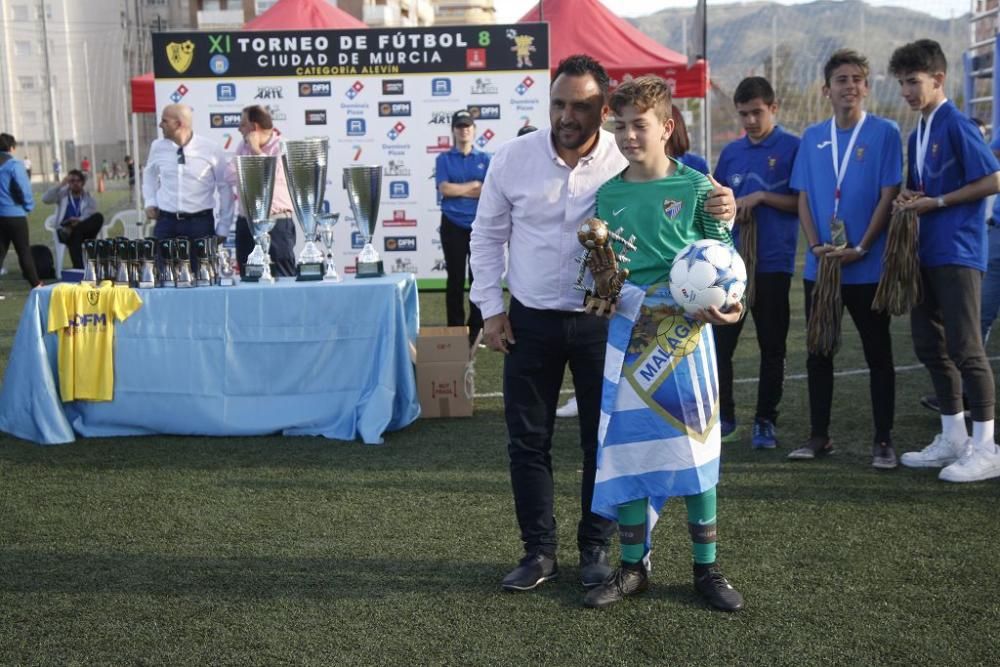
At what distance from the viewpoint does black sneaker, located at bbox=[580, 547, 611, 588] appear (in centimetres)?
396

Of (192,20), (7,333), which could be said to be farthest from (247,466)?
(192,20)

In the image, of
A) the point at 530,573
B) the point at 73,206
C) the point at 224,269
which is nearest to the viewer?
the point at 530,573

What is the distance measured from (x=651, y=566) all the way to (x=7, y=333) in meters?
8.30

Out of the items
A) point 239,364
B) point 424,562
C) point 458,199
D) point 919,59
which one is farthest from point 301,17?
point 424,562

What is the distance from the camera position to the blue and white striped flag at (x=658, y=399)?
3609mm

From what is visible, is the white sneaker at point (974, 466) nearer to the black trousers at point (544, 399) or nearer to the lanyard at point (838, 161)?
the lanyard at point (838, 161)

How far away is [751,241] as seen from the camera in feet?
19.2

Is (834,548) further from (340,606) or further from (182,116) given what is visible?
(182,116)

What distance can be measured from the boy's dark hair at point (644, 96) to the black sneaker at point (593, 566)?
152cm

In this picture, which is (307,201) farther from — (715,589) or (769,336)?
(715,589)

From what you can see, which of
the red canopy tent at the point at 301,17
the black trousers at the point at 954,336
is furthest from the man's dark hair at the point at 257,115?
the red canopy tent at the point at 301,17

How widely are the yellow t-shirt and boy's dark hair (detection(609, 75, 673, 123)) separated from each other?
368 centimetres

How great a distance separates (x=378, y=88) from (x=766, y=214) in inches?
309

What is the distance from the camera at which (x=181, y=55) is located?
12.7 m
